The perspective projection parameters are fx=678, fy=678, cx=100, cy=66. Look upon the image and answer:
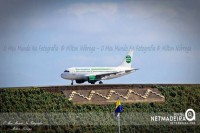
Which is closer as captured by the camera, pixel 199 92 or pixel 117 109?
pixel 117 109

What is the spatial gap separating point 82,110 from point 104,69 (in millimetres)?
4454

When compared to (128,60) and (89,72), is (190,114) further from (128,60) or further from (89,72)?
(128,60)

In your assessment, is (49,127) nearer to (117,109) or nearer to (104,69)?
(117,109)

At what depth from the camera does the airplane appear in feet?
87.7

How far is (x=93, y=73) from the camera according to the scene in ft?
89.2

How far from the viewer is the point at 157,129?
2341 centimetres

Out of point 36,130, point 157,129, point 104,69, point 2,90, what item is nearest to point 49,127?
point 36,130

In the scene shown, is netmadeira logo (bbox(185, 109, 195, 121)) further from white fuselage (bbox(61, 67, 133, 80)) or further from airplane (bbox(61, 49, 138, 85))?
white fuselage (bbox(61, 67, 133, 80))

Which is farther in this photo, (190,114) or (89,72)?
(89,72)

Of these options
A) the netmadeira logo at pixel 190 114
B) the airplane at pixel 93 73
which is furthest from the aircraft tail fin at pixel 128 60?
the netmadeira logo at pixel 190 114

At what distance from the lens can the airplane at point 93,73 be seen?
2673cm

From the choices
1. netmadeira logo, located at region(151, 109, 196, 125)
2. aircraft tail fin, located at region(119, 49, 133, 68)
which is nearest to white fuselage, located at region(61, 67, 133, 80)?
aircraft tail fin, located at region(119, 49, 133, 68)

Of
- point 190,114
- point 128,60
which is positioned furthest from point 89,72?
point 190,114

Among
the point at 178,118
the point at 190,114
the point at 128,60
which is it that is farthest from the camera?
the point at 128,60
